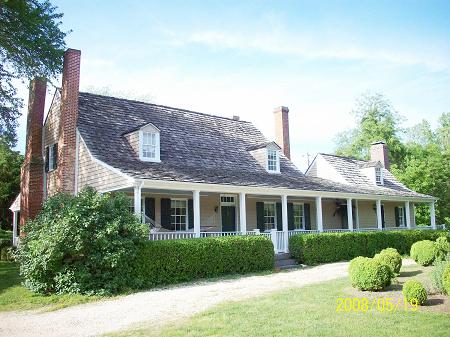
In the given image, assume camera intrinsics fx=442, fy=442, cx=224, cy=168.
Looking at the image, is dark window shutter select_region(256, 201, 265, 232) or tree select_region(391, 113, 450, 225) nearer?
dark window shutter select_region(256, 201, 265, 232)

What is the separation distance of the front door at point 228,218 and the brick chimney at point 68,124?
7.03 m

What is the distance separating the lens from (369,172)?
1197 inches

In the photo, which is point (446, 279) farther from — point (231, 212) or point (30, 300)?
point (231, 212)

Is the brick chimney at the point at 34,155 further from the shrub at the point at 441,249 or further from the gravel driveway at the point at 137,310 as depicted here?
the shrub at the point at 441,249

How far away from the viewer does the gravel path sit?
903 centimetres

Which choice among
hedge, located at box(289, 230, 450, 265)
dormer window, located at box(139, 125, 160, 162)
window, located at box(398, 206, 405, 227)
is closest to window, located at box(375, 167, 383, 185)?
window, located at box(398, 206, 405, 227)

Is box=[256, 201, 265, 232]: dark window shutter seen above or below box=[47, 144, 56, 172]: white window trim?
below

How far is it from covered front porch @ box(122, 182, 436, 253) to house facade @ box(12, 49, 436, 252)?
5cm

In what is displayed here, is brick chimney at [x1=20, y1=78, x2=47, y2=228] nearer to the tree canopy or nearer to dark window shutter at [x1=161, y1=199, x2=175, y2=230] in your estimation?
dark window shutter at [x1=161, y1=199, x2=175, y2=230]

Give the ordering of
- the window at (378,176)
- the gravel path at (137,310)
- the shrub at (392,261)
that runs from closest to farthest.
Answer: the gravel path at (137,310) → the shrub at (392,261) → the window at (378,176)

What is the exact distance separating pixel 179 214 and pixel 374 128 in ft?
129

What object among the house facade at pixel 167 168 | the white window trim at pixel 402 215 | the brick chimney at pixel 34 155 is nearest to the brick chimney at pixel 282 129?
the house facade at pixel 167 168

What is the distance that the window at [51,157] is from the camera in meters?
20.3

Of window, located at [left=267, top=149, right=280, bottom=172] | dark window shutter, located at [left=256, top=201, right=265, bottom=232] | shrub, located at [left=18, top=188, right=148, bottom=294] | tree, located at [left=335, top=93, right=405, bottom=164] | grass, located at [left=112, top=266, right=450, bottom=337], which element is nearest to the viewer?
grass, located at [left=112, top=266, right=450, bottom=337]
